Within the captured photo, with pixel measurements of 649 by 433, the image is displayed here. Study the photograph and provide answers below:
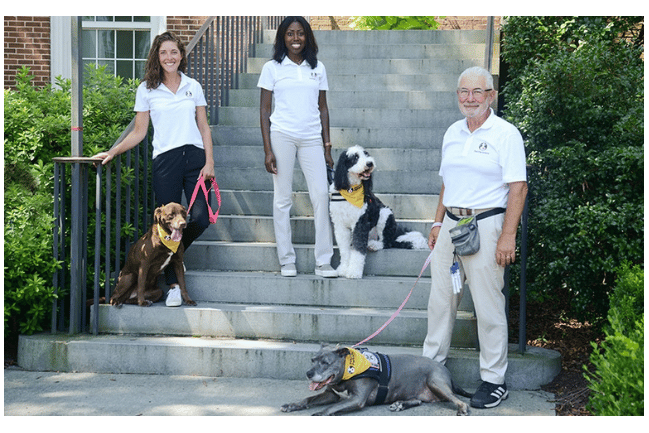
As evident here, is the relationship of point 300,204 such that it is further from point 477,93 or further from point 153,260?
point 477,93

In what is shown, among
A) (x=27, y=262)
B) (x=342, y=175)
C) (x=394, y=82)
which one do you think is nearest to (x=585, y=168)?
(x=342, y=175)

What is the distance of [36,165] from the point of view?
207 inches

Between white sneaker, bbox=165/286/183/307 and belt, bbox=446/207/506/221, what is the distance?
2.17 m

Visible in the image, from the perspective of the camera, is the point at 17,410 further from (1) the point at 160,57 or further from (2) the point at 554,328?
(2) the point at 554,328

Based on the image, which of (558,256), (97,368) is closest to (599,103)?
(558,256)

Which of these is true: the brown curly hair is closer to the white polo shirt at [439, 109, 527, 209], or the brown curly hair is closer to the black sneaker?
the white polo shirt at [439, 109, 527, 209]

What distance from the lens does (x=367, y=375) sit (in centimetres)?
389

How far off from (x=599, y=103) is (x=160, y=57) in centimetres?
357

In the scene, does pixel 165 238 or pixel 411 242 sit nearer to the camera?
pixel 165 238

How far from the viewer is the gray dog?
379 centimetres

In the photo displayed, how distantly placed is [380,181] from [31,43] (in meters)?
6.34

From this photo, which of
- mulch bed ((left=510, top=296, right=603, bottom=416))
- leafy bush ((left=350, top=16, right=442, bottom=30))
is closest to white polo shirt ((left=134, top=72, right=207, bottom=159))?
mulch bed ((left=510, top=296, right=603, bottom=416))

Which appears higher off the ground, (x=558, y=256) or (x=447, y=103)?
(x=447, y=103)

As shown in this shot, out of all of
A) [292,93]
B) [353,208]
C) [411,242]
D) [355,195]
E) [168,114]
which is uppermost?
[292,93]
